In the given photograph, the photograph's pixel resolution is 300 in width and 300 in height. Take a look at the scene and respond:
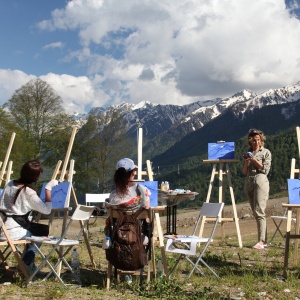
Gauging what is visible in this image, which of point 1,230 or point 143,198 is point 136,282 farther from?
point 1,230

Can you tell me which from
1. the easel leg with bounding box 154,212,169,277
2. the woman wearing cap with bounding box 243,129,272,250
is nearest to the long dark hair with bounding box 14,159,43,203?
the easel leg with bounding box 154,212,169,277

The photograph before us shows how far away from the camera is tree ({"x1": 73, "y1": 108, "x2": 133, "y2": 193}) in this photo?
3247cm

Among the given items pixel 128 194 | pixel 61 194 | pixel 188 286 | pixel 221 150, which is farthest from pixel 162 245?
pixel 221 150

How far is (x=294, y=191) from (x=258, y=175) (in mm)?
1478

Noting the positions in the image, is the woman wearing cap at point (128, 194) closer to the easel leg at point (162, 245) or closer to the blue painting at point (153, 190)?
the easel leg at point (162, 245)

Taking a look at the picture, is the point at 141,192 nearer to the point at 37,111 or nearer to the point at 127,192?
the point at 127,192

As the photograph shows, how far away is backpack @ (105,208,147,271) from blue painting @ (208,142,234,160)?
4.20 meters

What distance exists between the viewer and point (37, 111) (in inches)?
1271

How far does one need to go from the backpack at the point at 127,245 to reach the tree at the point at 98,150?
26706mm

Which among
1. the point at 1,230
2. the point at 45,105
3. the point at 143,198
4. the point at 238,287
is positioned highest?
the point at 45,105

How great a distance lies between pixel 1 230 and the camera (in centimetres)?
520

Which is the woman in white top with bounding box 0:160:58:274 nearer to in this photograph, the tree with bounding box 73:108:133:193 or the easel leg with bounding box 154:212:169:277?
the easel leg with bounding box 154:212:169:277

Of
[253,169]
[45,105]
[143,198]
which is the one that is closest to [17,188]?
[143,198]

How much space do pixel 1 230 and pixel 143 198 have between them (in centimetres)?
168
